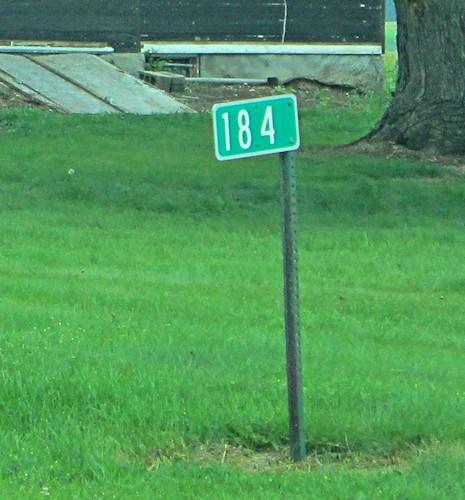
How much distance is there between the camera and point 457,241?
10.8m

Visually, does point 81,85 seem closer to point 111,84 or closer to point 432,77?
point 111,84

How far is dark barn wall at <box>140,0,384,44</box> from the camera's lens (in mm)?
22578

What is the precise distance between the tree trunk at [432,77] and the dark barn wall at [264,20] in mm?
8402

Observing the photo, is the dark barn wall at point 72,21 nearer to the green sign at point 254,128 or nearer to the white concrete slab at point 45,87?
the white concrete slab at point 45,87

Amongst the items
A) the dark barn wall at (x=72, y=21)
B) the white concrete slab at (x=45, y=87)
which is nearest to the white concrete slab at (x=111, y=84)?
the white concrete slab at (x=45, y=87)

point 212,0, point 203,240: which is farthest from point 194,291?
point 212,0

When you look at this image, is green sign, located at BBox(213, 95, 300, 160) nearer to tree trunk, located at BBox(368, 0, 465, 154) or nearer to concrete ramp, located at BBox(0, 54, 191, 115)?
tree trunk, located at BBox(368, 0, 465, 154)

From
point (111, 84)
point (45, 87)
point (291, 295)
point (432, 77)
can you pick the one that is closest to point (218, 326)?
point (291, 295)

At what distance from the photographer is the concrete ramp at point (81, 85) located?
61.9 ft

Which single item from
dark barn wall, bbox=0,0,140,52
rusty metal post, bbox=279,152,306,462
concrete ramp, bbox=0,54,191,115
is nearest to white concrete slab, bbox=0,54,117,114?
concrete ramp, bbox=0,54,191,115

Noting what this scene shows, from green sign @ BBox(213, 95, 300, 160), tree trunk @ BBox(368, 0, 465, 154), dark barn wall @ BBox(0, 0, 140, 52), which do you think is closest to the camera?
green sign @ BBox(213, 95, 300, 160)

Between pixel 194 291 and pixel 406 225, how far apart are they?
3486 mm

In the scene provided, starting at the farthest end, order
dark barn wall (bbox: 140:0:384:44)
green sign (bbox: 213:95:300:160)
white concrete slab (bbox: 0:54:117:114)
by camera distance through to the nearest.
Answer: dark barn wall (bbox: 140:0:384:44)
white concrete slab (bbox: 0:54:117:114)
green sign (bbox: 213:95:300:160)

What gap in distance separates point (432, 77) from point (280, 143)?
9766 mm
